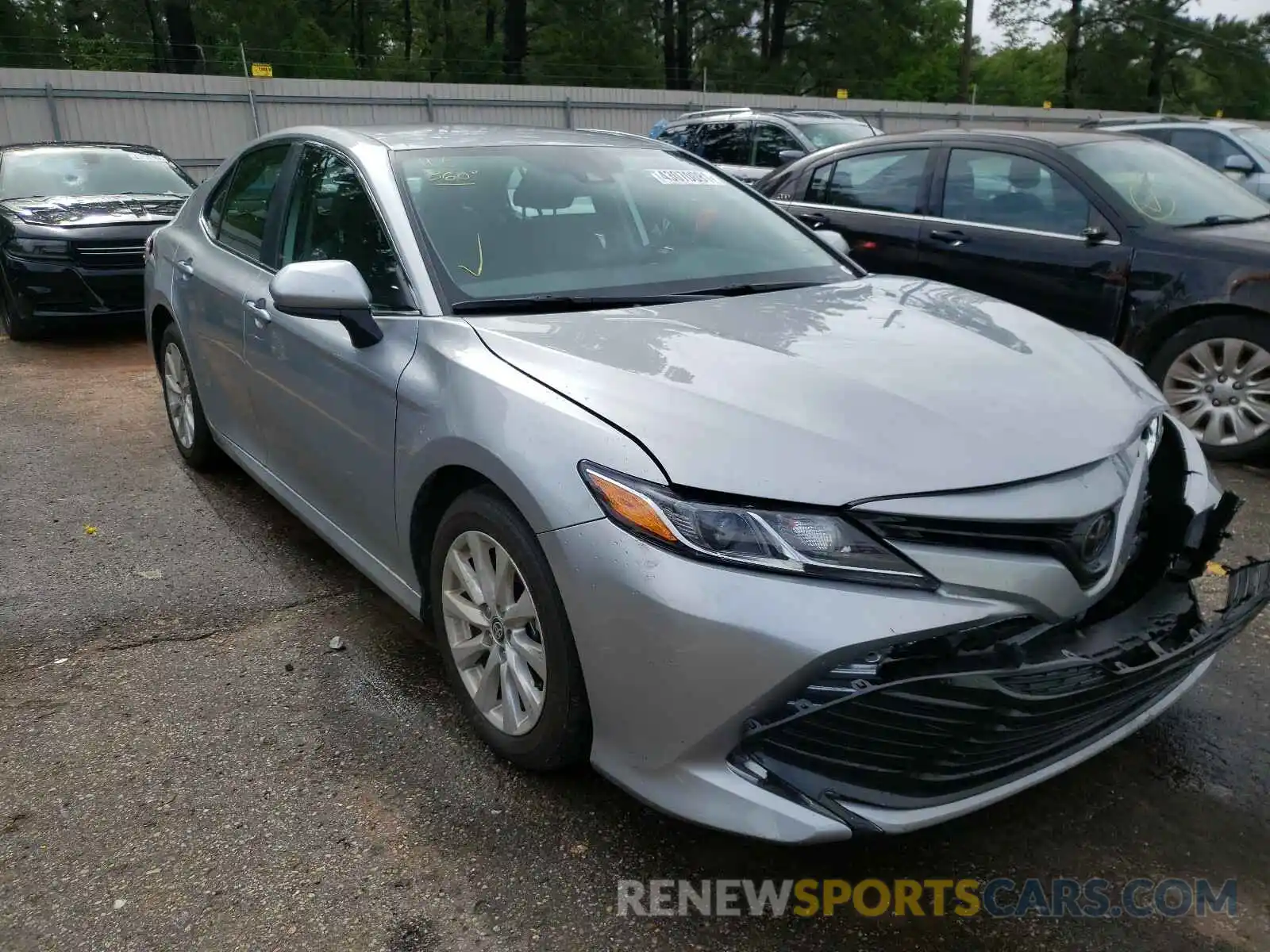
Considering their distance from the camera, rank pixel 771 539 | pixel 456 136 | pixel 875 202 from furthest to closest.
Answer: pixel 875 202 < pixel 456 136 < pixel 771 539

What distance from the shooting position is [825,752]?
6.23 feet

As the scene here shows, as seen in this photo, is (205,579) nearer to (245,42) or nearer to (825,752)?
(825,752)

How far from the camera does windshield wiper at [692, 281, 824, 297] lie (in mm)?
3031

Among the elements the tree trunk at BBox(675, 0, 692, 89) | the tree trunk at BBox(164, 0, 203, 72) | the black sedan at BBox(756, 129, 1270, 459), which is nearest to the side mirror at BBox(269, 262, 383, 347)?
the black sedan at BBox(756, 129, 1270, 459)

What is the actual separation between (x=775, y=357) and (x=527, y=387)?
0.60 meters

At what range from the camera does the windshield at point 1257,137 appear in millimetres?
10508

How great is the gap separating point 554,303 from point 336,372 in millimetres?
716

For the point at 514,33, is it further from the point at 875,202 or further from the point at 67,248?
the point at 875,202

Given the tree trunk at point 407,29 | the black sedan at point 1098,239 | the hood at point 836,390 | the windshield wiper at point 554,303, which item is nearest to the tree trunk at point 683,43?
the tree trunk at point 407,29

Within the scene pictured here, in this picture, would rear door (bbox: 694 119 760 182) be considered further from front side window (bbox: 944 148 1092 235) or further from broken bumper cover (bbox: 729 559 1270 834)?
broken bumper cover (bbox: 729 559 1270 834)

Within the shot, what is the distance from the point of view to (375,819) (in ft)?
8.01

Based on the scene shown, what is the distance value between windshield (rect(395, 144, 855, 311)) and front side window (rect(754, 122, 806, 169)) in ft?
24.9

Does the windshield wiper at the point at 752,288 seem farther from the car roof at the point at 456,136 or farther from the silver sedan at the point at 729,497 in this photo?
the car roof at the point at 456,136

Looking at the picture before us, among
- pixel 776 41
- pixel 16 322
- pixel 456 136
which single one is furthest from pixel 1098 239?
pixel 776 41
